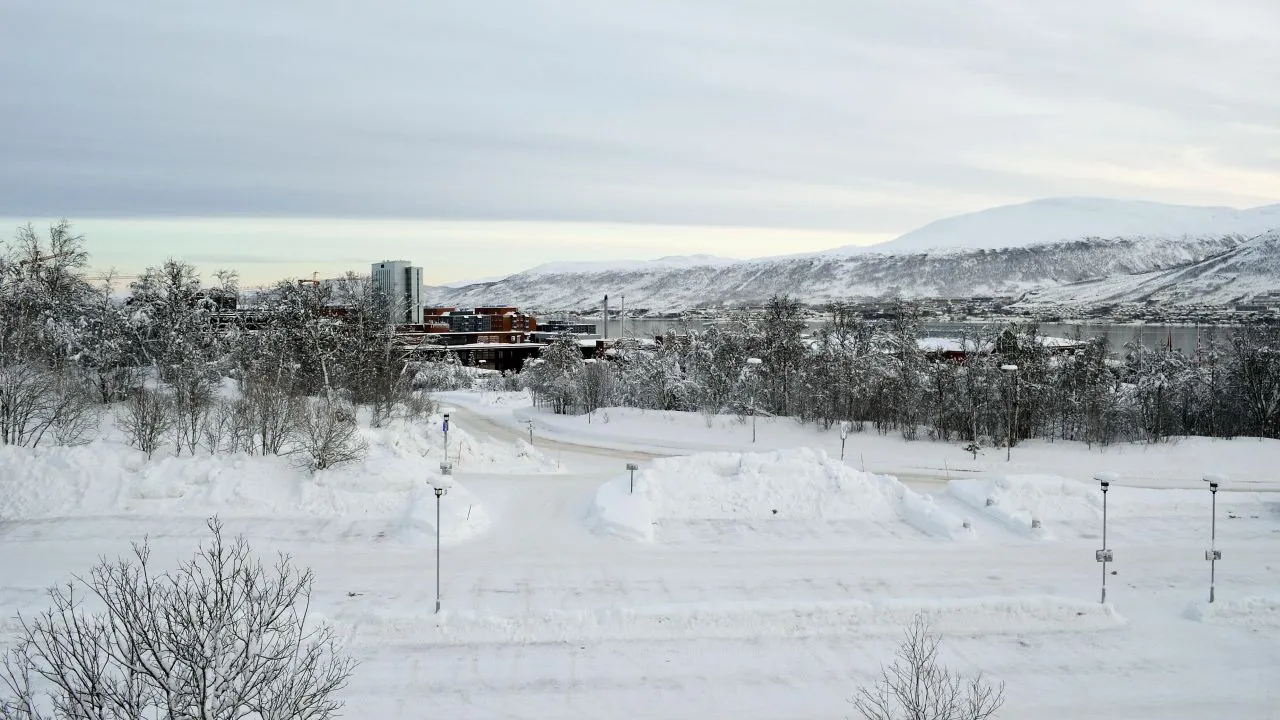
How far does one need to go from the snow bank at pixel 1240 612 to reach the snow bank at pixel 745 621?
1.54 m

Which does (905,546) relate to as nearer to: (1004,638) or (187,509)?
(1004,638)

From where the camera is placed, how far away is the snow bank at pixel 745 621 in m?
13.2

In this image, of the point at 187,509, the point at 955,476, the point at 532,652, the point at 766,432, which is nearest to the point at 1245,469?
the point at 955,476

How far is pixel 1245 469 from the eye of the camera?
2883cm

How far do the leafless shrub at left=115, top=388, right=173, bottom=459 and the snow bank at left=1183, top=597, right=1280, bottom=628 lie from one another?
2262 cm

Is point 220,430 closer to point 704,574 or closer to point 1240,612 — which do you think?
point 704,574

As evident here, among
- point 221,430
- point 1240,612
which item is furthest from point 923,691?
point 221,430

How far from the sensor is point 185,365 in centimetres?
3158

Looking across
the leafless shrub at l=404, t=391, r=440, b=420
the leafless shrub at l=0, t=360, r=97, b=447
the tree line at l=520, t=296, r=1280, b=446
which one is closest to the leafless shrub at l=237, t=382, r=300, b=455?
the leafless shrub at l=0, t=360, r=97, b=447

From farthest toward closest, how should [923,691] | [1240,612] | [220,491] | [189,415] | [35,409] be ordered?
1. [189,415]
2. [35,409]
3. [220,491]
4. [1240,612]
5. [923,691]

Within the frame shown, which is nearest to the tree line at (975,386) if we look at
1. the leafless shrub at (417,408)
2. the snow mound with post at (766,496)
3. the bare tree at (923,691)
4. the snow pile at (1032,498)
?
the leafless shrub at (417,408)

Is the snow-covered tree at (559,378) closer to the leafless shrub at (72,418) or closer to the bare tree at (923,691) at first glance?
the leafless shrub at (72,418)

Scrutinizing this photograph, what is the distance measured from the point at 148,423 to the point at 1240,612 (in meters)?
24.1

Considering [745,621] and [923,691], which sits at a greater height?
[745,621]
